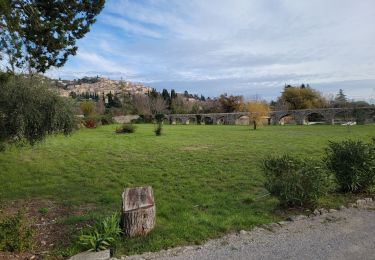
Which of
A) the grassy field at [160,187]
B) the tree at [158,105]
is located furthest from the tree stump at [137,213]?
the tree at [158,105]

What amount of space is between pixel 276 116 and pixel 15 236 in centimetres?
6130

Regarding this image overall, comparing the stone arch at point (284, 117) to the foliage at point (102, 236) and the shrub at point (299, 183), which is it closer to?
the shrub at point (299, 183)

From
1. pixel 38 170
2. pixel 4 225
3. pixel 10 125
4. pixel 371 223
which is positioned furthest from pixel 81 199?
pixel 371 223

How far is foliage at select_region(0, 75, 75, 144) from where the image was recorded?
32.1 ft

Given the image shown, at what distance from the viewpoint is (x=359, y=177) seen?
23.0 feet

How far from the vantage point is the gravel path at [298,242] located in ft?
14.5

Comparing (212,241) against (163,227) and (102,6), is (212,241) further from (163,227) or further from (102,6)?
(102,6)

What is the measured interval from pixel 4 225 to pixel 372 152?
22.6 feet

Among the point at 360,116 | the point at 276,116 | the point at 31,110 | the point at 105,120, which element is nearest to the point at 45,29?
the point at 31,110

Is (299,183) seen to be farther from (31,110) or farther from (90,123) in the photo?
(90,123)

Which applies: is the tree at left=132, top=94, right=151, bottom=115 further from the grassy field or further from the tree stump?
the tree stump

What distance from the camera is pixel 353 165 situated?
696cm

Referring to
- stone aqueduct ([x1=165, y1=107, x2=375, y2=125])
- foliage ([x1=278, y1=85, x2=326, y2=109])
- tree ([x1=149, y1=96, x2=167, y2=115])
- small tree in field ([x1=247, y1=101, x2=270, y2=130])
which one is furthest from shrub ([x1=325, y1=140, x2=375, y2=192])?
tree ([x1=149, y1=96, x2=167, y2=115])

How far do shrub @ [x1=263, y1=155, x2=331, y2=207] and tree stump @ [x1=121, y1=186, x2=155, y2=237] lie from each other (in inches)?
95.8
